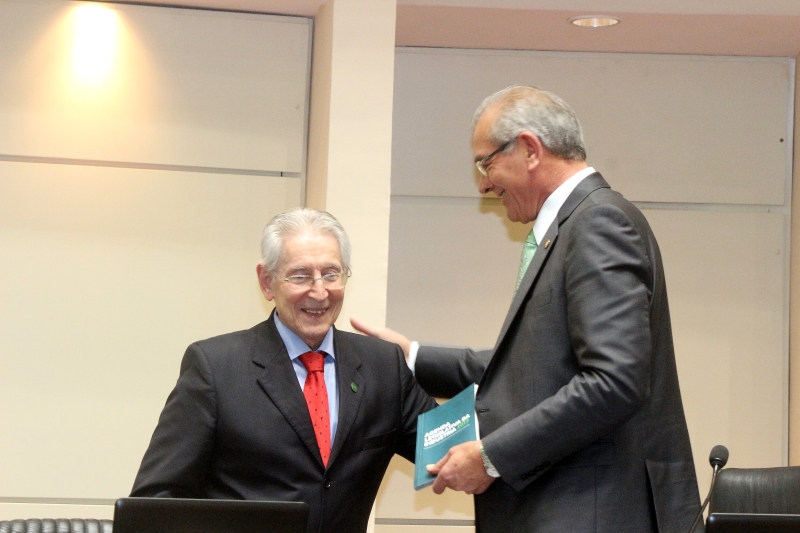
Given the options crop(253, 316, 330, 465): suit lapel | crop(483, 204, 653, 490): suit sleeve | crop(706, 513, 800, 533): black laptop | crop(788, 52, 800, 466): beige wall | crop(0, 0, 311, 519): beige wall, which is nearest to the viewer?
crop(706, 513, 800, 533): black laptop

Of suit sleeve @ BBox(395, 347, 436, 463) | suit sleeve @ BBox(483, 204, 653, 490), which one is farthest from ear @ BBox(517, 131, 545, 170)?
suit sleeve @ BBox(395, 347, 436, 463)

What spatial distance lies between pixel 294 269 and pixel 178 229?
1.70 metres

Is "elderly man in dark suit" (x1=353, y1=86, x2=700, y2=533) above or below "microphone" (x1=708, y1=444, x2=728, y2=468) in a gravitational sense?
above

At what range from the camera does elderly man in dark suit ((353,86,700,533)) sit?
2.26m

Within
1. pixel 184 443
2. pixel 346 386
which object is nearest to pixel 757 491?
pixel 346 386

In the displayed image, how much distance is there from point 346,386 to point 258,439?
279 millimetres

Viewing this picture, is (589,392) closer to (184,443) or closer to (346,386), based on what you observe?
(346,386)

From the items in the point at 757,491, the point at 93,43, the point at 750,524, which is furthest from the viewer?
the point at 93,43

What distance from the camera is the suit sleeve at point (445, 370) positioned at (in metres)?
2.96

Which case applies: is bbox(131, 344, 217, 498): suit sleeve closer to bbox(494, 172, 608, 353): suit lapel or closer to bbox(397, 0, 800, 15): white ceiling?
bbox(494, 172, 608, 353): suit lapel

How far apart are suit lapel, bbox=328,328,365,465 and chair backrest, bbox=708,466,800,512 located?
153 centimetres

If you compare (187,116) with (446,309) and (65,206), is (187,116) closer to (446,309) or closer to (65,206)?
(65,206)

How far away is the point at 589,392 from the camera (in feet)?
7.32

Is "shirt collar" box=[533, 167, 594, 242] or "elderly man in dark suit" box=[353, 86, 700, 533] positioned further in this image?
"shirt collar" box=[533, 167, 594, 242]
